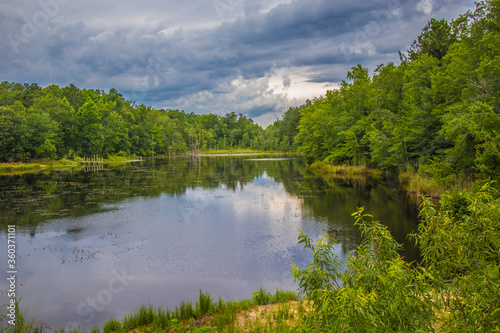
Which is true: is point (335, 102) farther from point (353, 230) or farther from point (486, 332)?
point (486, 332)

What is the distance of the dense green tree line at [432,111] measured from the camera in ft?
66.7

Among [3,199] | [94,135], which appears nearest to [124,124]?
[94,135]

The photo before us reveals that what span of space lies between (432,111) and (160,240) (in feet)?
85.8

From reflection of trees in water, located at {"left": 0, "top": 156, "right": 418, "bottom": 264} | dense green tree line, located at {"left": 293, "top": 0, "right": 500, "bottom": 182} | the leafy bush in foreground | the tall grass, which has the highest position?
dense green tree line, located at {"left": 293, "top": 0, "right": 500, "bottom": 182}

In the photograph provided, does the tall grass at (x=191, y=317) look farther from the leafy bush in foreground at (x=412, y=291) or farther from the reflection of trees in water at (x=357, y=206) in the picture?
the reflection of trees in water at (x=357, y=206)

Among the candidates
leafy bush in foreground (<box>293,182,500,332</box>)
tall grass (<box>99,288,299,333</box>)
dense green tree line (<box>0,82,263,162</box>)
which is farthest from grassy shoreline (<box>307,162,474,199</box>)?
dense green tree line (<box>0,82,263,162</box>)

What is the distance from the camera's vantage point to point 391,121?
40188 mm

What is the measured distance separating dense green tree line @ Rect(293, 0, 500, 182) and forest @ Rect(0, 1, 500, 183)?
0.28 ft

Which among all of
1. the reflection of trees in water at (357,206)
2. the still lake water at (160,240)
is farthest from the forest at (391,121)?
the still lake water at (160,240)

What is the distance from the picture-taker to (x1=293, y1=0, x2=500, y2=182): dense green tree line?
20.3 meters

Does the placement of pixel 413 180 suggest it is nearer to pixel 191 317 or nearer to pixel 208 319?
pixel 208 319

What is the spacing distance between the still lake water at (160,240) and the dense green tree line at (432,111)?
18.1ft

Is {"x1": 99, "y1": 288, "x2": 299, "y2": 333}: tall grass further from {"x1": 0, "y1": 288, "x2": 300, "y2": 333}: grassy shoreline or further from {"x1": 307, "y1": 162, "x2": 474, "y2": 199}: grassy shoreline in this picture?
{"x1": 307, "y1": 162, "x2": 474, "y2": 199}: grassy shoreline

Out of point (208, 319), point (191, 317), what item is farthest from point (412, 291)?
point (191, 317)
